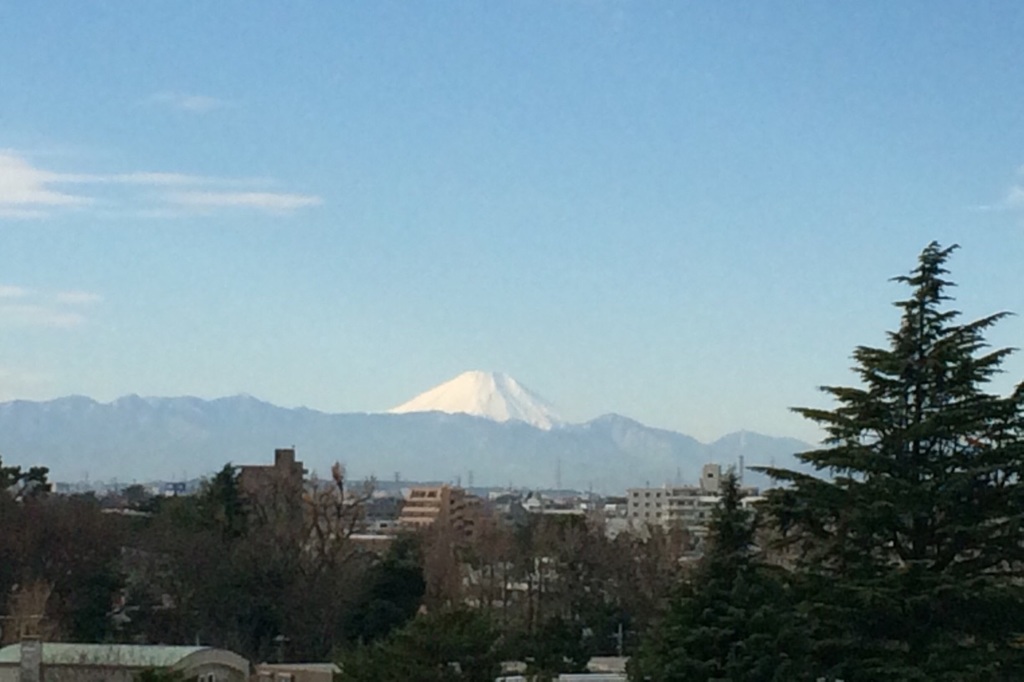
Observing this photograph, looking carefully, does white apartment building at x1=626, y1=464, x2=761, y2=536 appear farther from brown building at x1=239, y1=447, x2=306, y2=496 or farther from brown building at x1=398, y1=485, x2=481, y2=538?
brown building at x1=239, y1=447, x2=306, y2=496

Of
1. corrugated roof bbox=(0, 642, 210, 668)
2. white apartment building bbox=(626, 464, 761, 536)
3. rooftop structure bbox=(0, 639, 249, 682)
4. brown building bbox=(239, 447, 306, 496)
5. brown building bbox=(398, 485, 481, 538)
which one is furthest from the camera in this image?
white apartment building bbox=(626, 464, 761, 536)

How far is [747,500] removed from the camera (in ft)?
67.7

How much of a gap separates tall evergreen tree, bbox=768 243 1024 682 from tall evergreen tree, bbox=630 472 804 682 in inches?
45.8

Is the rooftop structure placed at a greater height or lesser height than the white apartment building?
lesser

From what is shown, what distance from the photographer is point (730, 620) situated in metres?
16.7

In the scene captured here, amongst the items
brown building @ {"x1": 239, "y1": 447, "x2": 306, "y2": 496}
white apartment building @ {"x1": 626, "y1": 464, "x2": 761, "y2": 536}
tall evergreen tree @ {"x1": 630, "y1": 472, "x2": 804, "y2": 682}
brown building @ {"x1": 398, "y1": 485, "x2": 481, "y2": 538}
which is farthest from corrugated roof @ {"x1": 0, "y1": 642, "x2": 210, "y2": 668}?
white apartment building @ {"x1": 626, "y1": 464, "x2": 761, "y2": 536}

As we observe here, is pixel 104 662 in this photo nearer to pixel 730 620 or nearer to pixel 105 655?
pixel 105 655

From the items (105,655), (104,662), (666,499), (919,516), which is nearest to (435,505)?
(666,499)

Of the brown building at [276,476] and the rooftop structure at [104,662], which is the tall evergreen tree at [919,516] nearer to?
the rooftop structure at [104,662]

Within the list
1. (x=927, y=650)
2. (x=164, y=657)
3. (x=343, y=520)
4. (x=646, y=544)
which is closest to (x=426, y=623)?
(x=927, y=650)

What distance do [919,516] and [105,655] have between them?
13556mm

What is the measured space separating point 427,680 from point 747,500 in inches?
227

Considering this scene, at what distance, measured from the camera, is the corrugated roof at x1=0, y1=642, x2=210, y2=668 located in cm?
2341

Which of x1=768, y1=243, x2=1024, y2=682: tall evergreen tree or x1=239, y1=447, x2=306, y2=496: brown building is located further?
x1=239, y1=447, x2=306, y2=496: brown building
